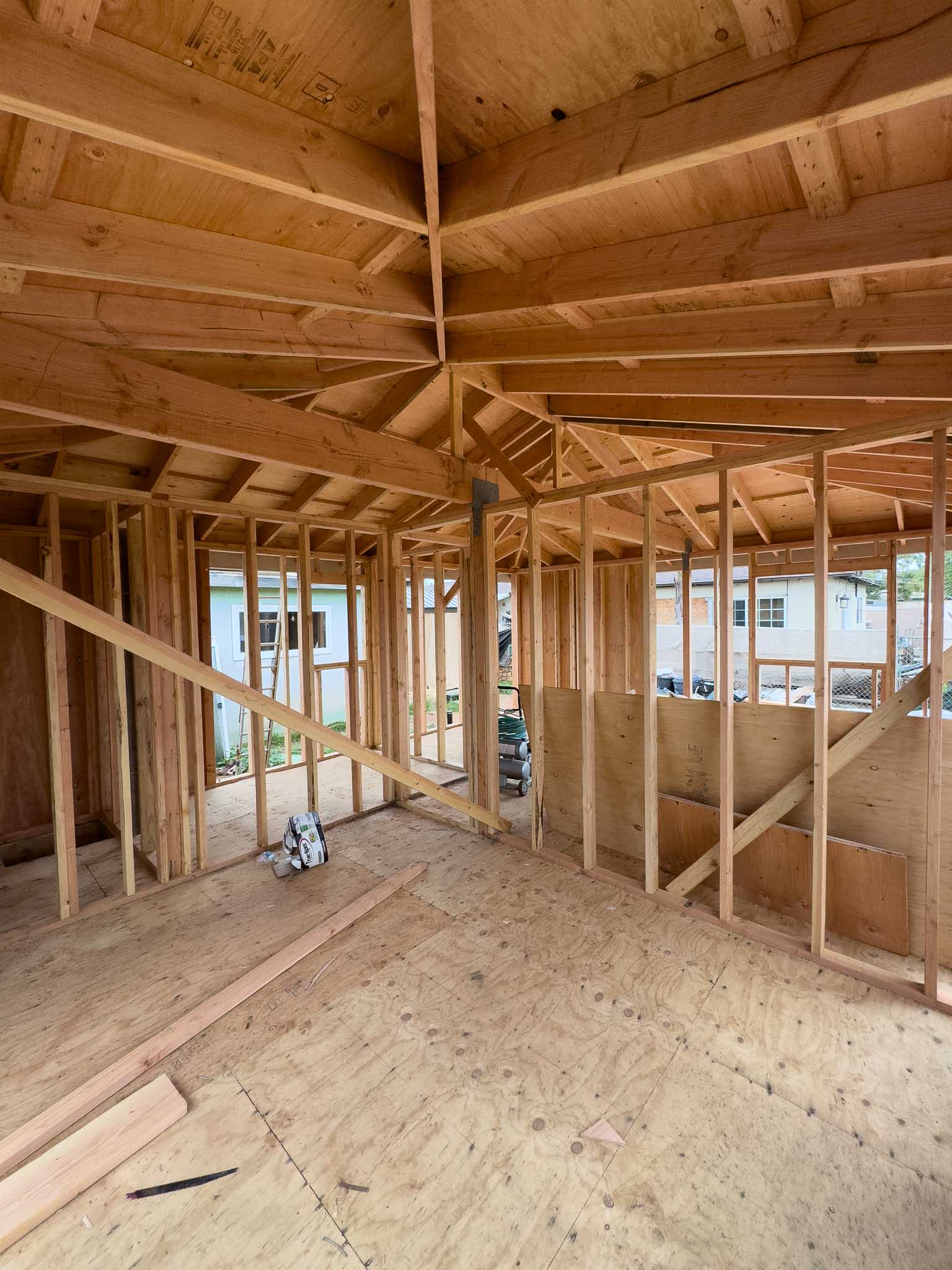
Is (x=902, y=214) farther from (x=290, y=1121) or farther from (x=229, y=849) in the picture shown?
(x=229, y=849)

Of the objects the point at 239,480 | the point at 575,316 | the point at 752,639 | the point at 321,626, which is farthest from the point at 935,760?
the point at 321,626

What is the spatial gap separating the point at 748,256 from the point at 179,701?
4.20 m

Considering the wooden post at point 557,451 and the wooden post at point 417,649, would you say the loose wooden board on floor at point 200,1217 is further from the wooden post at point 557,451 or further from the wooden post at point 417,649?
the wooden post at point 417,649

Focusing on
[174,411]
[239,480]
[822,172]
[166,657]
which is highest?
[822,172]

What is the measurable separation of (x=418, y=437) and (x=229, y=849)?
3.89 meters

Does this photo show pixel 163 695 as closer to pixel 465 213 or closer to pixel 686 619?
pixel 465 213

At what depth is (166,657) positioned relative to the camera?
2.53m

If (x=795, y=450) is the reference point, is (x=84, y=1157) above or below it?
below

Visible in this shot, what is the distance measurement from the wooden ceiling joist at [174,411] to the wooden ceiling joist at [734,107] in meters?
1.48

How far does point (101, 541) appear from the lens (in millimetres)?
4441

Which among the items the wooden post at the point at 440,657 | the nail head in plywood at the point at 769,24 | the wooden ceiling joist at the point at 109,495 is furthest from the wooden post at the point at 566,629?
the nail head in plywood at the point at 769,24

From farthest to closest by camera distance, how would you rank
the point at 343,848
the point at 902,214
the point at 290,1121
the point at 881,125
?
the point at 343,848 < the point at 290,1121 < the point at 902,214 < the point at 881,125

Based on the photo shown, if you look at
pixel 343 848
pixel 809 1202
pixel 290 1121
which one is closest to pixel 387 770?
pixel 343 848

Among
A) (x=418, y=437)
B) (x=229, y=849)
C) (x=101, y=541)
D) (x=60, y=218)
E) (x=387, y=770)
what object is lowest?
(x=229, y=849)
